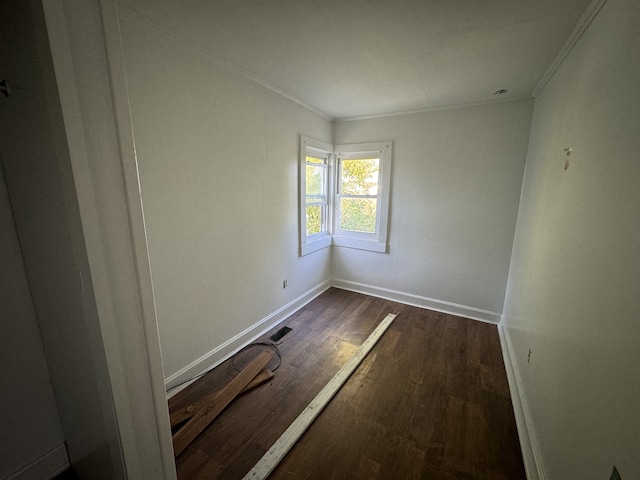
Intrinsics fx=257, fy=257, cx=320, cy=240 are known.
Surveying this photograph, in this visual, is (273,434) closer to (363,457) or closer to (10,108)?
(363,457)

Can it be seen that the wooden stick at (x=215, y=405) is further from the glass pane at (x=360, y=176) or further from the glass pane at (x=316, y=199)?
the glass pane at (x=360, y=176)

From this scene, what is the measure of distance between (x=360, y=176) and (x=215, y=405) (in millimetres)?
2973

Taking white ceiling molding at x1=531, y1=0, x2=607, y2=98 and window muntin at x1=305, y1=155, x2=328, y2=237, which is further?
window muntin at x1=305, y1=155, x2=328, y2=237

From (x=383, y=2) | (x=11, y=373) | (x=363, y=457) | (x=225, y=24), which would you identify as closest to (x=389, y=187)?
(x=383, y=2)

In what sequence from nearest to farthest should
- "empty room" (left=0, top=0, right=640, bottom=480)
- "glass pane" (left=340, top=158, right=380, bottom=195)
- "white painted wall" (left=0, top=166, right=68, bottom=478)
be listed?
"empty room" (left=0, top=0, right=640, bottom=480) < "white painted wall" (left=0, top=166, right=68, bottom=478) < "glass pane" (left=340, top=158, right=380, bottom=195)

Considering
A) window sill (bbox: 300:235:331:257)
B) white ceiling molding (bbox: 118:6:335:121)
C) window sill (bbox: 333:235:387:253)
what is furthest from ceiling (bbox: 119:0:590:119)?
window sill (bbox: 333:235:387:253)

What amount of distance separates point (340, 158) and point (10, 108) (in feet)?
10.1

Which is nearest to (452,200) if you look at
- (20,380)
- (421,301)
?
(421,301)

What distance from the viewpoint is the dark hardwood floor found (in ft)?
4.73

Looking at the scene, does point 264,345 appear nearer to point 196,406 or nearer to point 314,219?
point 196,406

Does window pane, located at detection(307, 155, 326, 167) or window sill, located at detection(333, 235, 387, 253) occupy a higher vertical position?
window pane, located at detection(307, 155, 326, 167)

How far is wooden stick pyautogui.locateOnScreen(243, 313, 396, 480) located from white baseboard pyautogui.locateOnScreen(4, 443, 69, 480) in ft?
3.20

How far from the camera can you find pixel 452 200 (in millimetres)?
2996

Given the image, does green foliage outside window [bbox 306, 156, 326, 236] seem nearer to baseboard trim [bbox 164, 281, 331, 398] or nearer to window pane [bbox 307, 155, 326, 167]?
window pane [bbox 307, 155, 326, 167]
